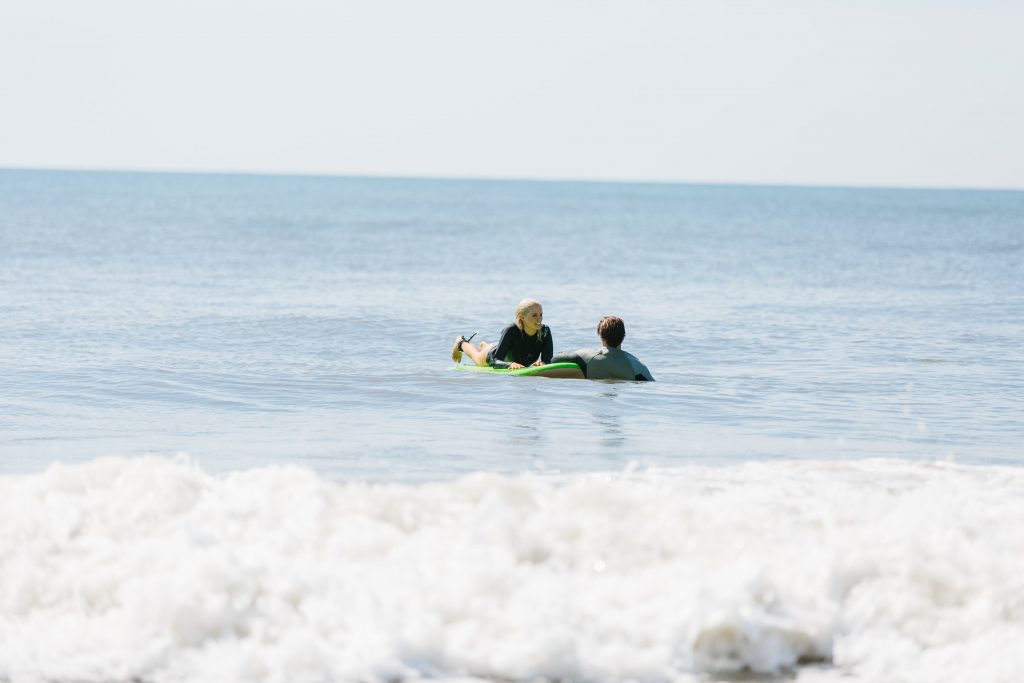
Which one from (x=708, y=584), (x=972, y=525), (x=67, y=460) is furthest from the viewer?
(x=67, y=460)

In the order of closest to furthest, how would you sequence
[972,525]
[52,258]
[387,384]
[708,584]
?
[708,584] → [972,525] → [387,384] → [52,258]

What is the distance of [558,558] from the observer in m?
6.49

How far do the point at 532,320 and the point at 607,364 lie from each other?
3.64 ft

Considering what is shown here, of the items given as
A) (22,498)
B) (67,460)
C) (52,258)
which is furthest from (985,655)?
(52,258)

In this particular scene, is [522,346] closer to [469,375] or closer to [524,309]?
[524,309]

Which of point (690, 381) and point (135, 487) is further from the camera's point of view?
point (690, 381)

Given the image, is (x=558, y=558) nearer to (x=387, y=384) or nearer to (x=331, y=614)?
(x=331, y=614)

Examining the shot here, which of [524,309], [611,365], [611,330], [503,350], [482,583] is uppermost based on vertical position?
[524,309]

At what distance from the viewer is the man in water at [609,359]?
14328 mm

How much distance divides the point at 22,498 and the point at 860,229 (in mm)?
81722

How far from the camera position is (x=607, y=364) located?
14547 mm

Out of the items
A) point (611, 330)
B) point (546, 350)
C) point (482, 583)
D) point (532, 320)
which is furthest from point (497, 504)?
point (546, 350)

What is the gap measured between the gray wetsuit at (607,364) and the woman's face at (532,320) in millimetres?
459

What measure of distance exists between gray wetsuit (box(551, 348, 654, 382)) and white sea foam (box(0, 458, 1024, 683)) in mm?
6939
